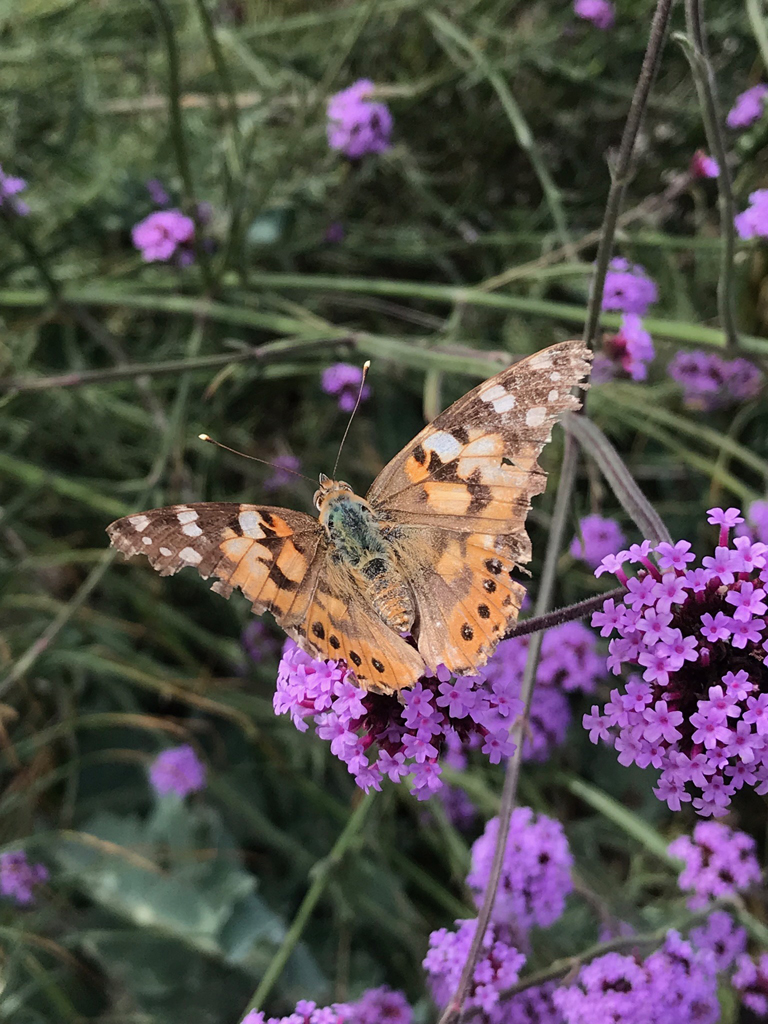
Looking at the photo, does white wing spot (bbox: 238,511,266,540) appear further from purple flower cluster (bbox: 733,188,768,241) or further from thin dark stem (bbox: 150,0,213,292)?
purple flower cluster (bbox: 733,188,768,241)

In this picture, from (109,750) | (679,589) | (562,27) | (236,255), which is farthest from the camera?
(562,27)

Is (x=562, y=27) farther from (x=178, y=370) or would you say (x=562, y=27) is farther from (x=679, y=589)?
(x=679, y=589)

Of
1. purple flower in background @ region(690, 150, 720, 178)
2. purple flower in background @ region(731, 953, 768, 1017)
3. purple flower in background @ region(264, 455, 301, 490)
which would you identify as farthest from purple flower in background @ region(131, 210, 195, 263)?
purple flower in background @ region(731, 953, 768, 1017)

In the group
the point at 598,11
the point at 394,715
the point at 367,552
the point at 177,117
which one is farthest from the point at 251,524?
the point at 598,11

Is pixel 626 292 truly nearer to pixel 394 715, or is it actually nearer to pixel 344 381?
pixel 344 381

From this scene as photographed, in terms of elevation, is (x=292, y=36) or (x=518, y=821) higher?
(x=292, y=36)

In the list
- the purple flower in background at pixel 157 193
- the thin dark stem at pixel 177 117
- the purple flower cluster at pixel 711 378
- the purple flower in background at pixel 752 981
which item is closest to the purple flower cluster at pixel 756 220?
the purple flower cluster at pixel 711 378

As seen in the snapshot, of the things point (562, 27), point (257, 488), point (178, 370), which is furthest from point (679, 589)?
point (562, 27)
